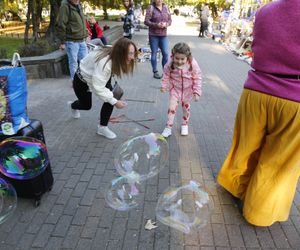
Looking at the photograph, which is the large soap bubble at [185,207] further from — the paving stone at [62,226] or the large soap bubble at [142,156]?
the paving stone at [62,226]

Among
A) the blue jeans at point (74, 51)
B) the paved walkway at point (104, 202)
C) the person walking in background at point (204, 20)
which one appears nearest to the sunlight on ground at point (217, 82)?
the paved walkway at point (104, 202)

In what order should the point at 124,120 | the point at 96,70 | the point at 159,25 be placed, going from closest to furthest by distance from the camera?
1. the point at 96,70
2. the point at 124,120
3. the point at 159,25

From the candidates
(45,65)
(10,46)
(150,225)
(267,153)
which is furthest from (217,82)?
(10,46)

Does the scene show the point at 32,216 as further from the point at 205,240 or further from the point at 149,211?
the point at 205,240

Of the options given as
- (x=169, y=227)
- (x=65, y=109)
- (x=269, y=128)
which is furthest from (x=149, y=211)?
(x=65, y=109)

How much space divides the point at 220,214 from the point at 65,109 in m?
3.62

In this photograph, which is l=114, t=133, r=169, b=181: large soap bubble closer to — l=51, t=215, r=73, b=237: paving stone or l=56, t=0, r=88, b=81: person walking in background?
l=51, t=215, r=73, b=237: paving stone

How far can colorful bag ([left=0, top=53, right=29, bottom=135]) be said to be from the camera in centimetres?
263

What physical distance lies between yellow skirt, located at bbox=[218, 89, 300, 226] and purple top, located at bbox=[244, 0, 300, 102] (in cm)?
9

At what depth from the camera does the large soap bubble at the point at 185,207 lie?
8.62 ft

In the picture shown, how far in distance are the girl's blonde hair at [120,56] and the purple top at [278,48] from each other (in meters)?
1.59

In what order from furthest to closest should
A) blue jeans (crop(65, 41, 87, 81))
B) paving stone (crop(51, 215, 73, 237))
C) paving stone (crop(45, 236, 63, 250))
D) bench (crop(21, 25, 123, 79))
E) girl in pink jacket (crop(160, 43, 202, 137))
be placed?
bench (crop(21, 25, 123, 79)) < blue jeans (crop(65, 41, 87, 81)) < girl in pink jacket (crop(160, 43, 202, 137)) < paving stone (crop(51, 215, 73, 237)) < paving stone (crop(45, 236, 63, 250))

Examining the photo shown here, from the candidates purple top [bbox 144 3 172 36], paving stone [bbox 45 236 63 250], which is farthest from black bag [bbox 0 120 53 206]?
purple top [bbox 144 3 172 36]

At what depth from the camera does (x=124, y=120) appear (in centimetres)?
498
